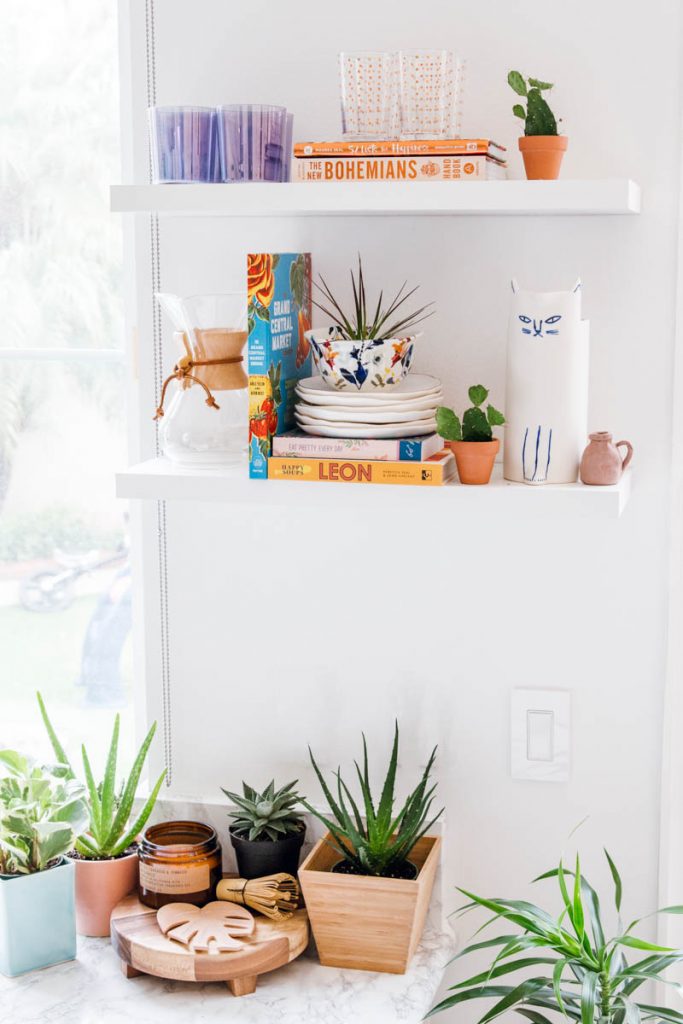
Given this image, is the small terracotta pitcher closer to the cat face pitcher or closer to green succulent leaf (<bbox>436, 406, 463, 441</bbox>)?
the cat face pitcher

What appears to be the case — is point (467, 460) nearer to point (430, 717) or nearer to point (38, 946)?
point (430, 717)

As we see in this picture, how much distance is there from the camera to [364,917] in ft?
4.52

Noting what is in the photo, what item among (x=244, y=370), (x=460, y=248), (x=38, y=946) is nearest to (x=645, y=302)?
(x=460, y=248)

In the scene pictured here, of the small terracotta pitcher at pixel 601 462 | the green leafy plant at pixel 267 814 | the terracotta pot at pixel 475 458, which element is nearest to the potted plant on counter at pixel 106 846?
the green leafy plant at pixel 267 814

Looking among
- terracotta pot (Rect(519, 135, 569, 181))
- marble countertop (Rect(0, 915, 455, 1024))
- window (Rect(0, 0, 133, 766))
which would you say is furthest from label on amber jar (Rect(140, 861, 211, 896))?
terracotta pot (Rect(519, 135, 569, 181))

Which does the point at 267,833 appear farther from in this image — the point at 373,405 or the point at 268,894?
the point at 373,405

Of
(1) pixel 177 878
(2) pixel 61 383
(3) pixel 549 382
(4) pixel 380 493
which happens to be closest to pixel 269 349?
(4) pixel 380 493

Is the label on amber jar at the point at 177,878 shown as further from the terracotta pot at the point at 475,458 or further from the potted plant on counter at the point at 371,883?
the terracotta pot at the point at 475,458

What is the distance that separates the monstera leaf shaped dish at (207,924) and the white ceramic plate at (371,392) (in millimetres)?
642

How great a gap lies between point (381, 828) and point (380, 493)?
1.41ft

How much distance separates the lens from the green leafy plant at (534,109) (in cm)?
125

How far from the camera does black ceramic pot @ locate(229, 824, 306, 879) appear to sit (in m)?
1.48

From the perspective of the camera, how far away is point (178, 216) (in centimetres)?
151

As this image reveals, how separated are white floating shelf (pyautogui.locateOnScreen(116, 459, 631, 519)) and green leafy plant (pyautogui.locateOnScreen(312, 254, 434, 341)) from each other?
0.22 metres
